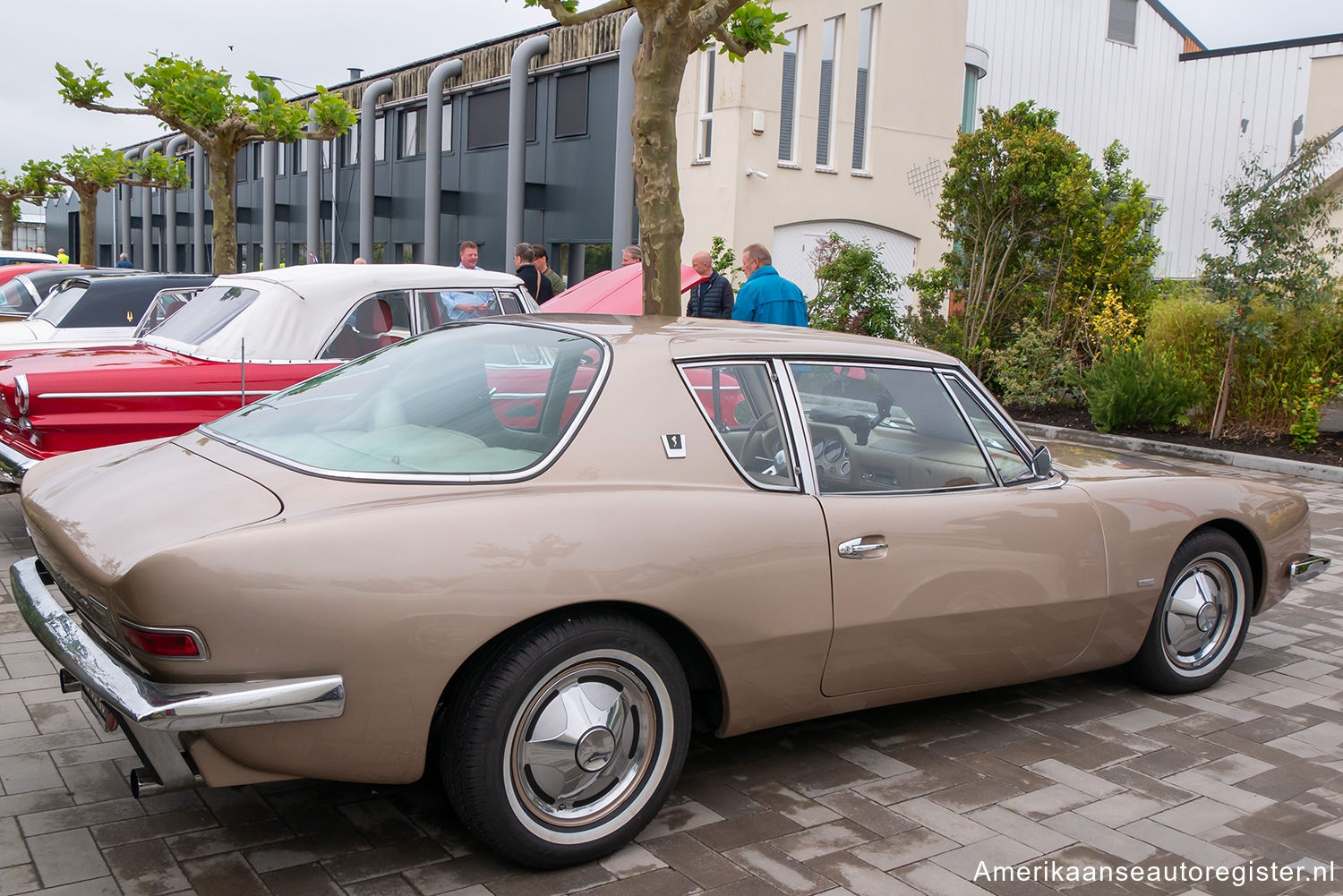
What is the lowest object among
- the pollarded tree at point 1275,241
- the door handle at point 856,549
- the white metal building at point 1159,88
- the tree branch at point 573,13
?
the door handle at point 856,549

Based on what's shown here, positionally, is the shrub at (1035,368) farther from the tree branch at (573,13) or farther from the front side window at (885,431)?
the front side window at (885,431)

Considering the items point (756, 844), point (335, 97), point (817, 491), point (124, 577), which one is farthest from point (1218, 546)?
point (335, 97)

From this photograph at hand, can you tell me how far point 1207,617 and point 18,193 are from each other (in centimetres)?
4308

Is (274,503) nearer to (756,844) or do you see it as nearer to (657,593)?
(657,593)

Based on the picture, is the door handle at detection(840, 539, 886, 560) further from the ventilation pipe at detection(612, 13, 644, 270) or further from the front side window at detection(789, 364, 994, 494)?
the ventilation pipe at detection(612, 13, 644, 270)

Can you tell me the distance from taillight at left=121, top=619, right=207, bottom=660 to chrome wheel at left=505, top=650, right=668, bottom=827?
2.55 ft

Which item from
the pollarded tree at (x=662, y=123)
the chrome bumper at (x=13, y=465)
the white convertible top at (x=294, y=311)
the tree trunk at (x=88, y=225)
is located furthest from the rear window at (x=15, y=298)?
the tree trunk at (x=88, y=225)

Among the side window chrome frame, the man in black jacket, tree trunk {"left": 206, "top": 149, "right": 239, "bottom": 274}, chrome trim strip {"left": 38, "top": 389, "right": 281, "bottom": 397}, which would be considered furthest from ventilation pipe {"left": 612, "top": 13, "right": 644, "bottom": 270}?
the side window chrome frame

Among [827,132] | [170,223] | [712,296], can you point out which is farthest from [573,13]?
[170,223]

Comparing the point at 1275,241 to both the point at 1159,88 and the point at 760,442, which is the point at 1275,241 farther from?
the point at 1159,88

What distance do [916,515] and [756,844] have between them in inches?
44.6

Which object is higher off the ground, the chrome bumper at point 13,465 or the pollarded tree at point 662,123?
the pollarded tree at point 662,123

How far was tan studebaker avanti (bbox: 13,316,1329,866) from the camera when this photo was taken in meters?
2.65

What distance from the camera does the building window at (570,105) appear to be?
72.9 ft
